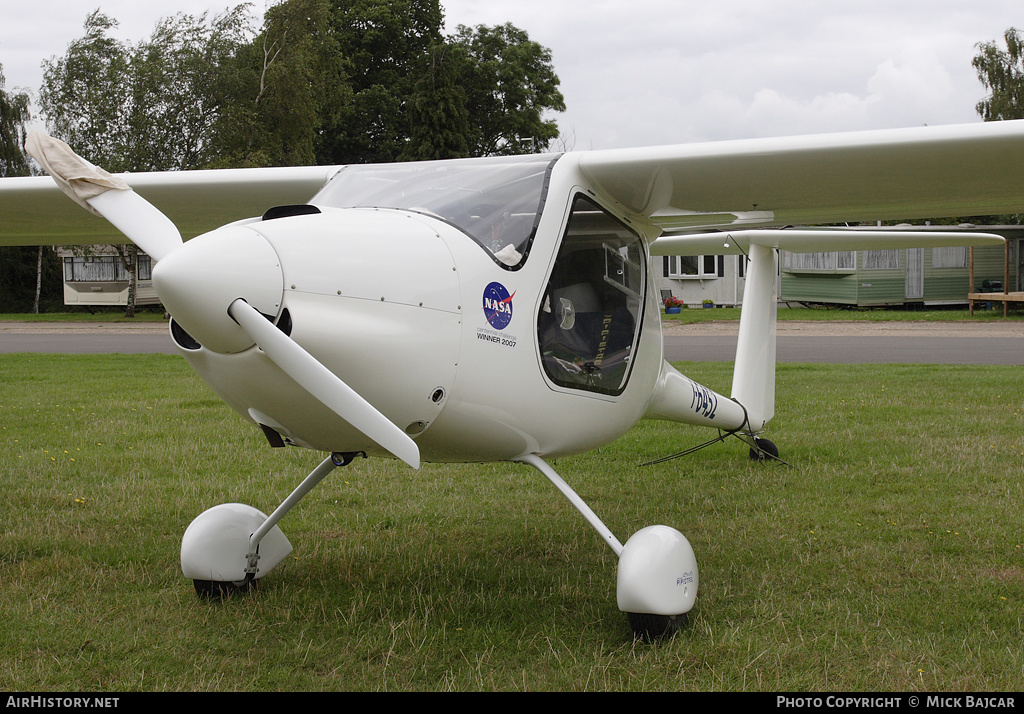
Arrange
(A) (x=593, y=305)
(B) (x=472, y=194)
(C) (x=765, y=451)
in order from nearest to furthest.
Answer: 1. (B) (x=472, y=194)
2. (A) (x=593, y=305)
3. (C) (x=765, y=451)

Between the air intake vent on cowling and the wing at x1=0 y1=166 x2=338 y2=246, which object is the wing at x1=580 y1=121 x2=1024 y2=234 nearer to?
the air intake vent on cowling

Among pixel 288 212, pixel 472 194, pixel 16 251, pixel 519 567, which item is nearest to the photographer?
pixel 288 212

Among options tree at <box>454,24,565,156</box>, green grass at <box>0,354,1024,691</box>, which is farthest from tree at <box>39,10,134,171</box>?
green grass at <box>0,354,1024,691</box>

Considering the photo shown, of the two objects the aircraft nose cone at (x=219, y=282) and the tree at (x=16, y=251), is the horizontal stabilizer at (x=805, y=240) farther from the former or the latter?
the tree at (x=16, y=251)

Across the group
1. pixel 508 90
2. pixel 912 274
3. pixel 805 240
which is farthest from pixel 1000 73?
pixel 805 240

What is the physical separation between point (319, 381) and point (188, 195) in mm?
3365

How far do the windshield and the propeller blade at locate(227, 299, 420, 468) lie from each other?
3.37 ft

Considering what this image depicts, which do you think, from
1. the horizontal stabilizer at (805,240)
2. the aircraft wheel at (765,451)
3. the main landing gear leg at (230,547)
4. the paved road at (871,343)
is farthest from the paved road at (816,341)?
the main landing gear leg at (230,547)

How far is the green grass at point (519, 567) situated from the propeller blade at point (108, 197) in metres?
1.77

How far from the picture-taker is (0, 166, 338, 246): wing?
5.46 meters

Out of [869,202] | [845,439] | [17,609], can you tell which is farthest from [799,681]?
[845,439]

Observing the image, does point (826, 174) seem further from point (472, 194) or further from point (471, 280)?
point (471, 280)

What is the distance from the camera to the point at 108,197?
3361mm

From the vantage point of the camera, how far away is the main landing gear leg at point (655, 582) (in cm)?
379
